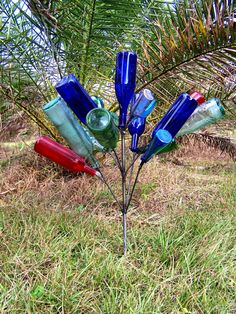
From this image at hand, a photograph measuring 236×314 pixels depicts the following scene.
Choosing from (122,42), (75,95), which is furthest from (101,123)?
(122,42)

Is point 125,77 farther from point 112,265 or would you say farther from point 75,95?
point 112,265

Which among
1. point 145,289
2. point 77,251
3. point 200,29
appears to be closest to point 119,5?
point 200,29

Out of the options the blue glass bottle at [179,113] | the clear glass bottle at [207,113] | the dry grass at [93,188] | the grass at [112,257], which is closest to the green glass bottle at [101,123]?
the blue glass bottle at [179,113]

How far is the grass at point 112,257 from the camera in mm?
1183

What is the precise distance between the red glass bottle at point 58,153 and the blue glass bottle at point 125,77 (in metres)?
0.28

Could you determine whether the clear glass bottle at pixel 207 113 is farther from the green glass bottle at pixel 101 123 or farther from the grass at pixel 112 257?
the grass at pixel 112 257

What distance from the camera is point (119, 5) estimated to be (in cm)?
226

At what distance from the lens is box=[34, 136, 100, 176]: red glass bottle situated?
4.74ft

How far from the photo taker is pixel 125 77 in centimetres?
132

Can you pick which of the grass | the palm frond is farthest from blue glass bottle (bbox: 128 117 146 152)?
the palm frond

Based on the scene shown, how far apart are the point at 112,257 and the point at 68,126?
57cm

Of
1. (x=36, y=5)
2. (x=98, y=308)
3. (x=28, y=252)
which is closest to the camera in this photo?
(x=98, y=308)

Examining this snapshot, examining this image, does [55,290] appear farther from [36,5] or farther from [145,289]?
[36,5]

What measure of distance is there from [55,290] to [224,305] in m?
0.59
